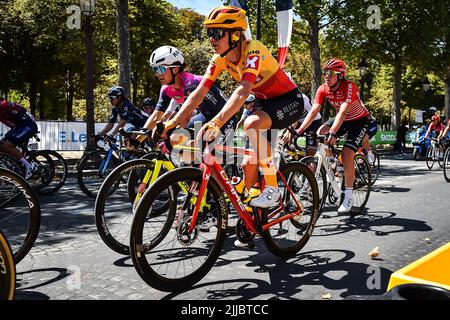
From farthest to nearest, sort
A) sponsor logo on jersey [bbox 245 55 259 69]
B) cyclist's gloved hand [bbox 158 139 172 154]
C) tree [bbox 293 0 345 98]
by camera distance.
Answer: tree [bbox 293 0 345 98], cyclist's gloved hand [bbox 158 139 172 154], sponsor logo on jersey [bbox 245 55 259 69]

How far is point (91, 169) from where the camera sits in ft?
26.5

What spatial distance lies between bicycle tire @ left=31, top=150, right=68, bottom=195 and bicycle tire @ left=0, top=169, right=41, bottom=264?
4799 millimetres

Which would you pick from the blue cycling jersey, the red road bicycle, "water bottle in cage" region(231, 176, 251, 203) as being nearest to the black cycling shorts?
the red road bicycle

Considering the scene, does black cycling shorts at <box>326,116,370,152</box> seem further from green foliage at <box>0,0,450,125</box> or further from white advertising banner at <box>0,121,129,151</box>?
green foliage at <box>0,0,450,125</box>

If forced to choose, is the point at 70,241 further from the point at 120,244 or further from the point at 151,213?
the point at 151,213

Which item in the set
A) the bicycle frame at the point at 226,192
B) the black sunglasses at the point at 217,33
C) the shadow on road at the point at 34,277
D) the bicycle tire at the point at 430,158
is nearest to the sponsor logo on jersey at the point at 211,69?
the black sunglasses at the point at 217,33

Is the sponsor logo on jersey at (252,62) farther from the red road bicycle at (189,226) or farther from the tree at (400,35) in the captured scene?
the tree at (400,35)

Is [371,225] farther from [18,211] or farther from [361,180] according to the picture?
[18,211]

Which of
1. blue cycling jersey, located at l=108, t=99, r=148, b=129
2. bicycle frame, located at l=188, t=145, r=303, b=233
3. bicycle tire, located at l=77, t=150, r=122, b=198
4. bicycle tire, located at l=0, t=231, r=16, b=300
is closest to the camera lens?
bicycle tire, located at l=0, t=231, r=16, b=300

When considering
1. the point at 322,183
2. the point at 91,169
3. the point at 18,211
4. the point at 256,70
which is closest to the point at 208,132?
the point at 256,70

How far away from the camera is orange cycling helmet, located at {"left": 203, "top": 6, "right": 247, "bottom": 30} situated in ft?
12.9

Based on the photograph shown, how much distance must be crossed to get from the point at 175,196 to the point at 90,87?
35.9 ft

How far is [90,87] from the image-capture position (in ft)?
45.1
